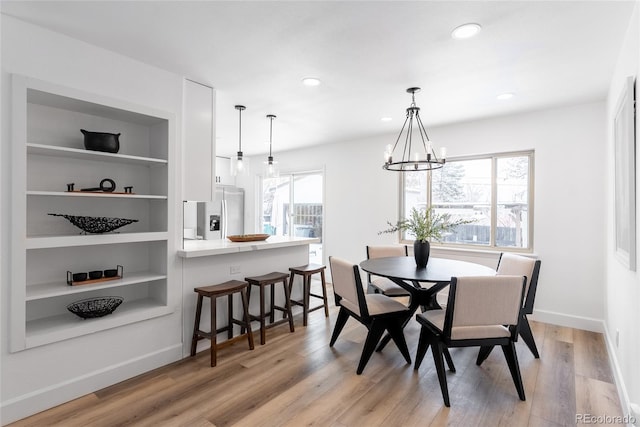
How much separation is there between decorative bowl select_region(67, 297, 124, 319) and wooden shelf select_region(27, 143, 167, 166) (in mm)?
1077

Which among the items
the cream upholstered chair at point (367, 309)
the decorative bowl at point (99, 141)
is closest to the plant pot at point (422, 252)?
the cream upholstered chair at point (367, 309)

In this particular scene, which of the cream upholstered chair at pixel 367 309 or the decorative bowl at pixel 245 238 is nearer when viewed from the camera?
the cream upholstered chair at pixel 367 309

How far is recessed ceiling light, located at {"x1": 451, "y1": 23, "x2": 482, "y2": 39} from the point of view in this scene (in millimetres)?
2123

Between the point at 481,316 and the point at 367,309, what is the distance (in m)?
0.84

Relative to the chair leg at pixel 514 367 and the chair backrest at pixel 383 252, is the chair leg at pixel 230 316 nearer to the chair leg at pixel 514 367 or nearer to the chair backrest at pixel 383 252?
the chair backrest at pixel 383 252

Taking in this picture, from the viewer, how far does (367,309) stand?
8.74 ft

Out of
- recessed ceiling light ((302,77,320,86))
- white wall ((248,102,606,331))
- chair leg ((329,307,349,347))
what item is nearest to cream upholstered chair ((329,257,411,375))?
chair leg ((329,307,349,347))

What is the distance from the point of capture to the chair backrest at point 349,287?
263 centimetres

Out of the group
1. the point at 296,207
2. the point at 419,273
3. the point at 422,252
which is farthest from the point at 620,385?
the point at 296,207

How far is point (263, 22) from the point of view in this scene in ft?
6.94

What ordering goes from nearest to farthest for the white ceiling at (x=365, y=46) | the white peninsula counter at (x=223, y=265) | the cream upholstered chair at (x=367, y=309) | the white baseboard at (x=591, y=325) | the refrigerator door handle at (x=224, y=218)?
1. the white ceiling at (x=365, y=46)
2. the white baseboard at (x=591, y=325)
3. the cream upholstered chair at (x=367, y=309)
4. the white peninsula counter at (x=223, y=265)
5. the refrigerator door handle at (x=224, y=218)

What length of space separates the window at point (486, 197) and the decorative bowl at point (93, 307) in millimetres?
3987

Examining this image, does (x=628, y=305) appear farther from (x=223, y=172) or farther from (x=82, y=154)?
(x=223, y=172)

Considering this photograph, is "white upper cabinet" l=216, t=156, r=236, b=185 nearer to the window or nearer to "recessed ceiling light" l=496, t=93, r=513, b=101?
the window
